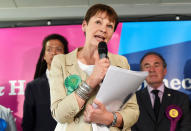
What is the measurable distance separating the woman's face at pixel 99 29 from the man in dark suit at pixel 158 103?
1.56 metres

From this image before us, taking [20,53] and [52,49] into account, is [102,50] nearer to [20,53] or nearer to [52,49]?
[52,49]

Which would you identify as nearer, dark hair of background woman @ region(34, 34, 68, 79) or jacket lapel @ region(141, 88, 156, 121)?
jacket lapel @ region(141, 88, 156, 121)

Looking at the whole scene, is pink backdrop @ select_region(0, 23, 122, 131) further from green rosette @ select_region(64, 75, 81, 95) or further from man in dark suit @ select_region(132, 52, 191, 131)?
green rosette @ select_region(64, 75, 81, 95)

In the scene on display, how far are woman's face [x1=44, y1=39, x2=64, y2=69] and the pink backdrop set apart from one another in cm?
18

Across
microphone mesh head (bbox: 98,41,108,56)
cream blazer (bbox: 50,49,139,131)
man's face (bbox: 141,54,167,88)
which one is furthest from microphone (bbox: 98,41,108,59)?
man's face (bbox: 141,54,167,88)

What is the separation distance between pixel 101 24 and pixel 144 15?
2209 mm

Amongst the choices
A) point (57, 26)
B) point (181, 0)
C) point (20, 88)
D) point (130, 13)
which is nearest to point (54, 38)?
point (57, 26)

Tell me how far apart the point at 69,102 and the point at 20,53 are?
2.35 meters

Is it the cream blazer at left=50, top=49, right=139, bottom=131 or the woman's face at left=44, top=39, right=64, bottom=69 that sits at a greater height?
the woman's face at left=44, top=39, right=64, bottom=69

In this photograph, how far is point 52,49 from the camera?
125 inches

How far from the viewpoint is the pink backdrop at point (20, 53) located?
3.23m

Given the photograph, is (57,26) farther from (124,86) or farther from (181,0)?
(124,86)

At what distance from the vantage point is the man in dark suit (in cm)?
271

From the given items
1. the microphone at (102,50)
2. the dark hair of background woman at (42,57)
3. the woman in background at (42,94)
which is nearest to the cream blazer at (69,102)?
the microphone at (102,50)
